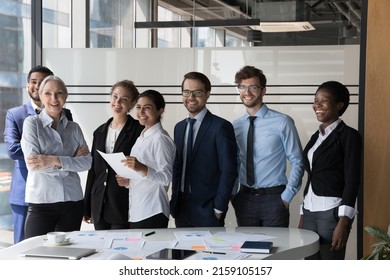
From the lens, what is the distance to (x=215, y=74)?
6.13 meters

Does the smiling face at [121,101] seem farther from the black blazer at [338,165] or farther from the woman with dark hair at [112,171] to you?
the black blazer at [338,165]

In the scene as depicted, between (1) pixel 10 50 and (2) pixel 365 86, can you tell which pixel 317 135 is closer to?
(2) pixel 365 86

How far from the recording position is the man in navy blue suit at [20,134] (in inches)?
200

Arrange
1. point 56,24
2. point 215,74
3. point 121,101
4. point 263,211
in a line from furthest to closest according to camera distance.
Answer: point 56,24 → point 215,74 → point 121,101 → point 263,211

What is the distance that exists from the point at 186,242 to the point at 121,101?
1583 mm

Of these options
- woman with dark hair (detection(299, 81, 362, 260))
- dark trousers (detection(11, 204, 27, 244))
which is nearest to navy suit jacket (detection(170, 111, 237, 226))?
woman with dark hair (detection(299, 81, 362, 260))

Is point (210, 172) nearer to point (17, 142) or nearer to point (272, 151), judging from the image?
point (272, 151)

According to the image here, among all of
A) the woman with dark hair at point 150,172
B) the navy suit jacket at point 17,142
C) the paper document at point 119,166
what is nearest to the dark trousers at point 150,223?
the woman with dark hair at point 150,172

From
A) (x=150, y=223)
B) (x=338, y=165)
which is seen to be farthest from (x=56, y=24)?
(x=338, y=165)

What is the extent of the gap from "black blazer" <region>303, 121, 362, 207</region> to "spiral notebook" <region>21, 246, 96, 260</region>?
1.72m

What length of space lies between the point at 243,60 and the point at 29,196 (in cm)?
251

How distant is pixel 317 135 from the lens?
4.56 metres

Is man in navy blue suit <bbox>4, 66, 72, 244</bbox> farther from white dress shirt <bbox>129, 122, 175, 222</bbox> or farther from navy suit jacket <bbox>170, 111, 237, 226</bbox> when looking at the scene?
navy suit jacket <bbox>170, 111, 237, 226</bbox>
